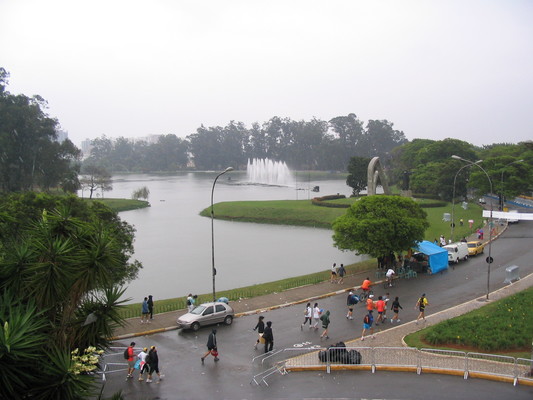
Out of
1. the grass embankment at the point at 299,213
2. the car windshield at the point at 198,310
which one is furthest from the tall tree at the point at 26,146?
the car windshield at the point at 198,310

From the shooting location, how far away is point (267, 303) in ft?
81.4

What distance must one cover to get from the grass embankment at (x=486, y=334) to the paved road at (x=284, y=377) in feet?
8.80

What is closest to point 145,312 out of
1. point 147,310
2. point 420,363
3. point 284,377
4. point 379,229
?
point 147,310

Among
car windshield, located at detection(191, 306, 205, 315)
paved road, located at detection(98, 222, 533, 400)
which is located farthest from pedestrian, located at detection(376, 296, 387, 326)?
car windshield, located at detection(191, 306, 205, 315)

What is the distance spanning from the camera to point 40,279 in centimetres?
1070

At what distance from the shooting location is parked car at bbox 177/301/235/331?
2061 centimetres

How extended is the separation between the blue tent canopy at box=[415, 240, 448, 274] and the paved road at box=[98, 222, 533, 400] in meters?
4.72

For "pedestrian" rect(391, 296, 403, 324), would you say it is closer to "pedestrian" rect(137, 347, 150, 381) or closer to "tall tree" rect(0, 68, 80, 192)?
"pedestrian" rect(137, 347, 150, 381)

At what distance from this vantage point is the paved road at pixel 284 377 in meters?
14.3

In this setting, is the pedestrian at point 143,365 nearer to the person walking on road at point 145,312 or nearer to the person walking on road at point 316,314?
the person walking on road at point 145,312

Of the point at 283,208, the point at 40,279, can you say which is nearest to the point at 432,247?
the point at 40,279

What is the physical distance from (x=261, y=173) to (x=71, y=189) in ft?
253

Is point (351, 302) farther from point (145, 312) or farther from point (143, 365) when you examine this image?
point (143, 365)

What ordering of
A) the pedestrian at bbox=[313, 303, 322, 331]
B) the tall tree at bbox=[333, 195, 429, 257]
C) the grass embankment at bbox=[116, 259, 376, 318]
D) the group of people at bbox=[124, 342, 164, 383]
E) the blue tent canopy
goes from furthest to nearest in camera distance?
the blue tent canopy < the tall tree at bbox=[333, 195, 429, 257] < the grass embankment at bbox=[116, 259, 376, 318] < the pedestrian at bbox=[313, 303, 322, 331] < the group of people at bbox=[124, 342, 164, 383]
